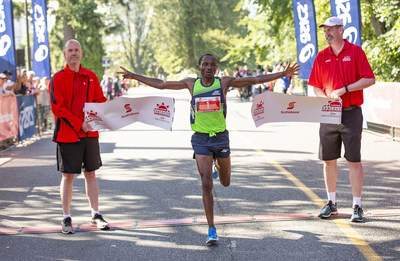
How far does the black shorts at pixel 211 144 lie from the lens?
5816 mm

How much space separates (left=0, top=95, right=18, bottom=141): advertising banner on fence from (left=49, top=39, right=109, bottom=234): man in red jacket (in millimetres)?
8059

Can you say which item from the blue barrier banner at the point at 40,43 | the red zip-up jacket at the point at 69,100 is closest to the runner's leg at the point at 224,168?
the red zip-up jacket at the point at 69,100

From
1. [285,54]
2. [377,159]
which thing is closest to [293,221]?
[377,159]

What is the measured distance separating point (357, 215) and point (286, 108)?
143 centimetres

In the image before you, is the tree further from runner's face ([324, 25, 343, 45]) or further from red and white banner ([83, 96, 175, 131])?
runner's face ([324, 25, 343, 45])

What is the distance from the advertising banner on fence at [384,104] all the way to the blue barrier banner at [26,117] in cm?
893

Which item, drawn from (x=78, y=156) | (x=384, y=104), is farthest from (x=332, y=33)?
(x=384, y=104)

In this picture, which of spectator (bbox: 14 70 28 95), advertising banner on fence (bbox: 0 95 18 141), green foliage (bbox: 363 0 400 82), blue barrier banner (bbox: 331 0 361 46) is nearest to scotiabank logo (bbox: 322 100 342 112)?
blue barrier banner (bbox: 331 0 361 46)

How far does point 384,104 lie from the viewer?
13703mm

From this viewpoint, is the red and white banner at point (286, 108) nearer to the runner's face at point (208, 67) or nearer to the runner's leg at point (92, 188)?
the runner's face at point (208, 67)

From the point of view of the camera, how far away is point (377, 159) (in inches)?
429

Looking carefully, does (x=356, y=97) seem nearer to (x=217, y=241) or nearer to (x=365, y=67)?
(x=365, y=67)

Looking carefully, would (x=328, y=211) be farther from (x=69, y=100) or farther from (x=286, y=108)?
(x=69, y=100)

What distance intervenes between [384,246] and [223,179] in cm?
176
